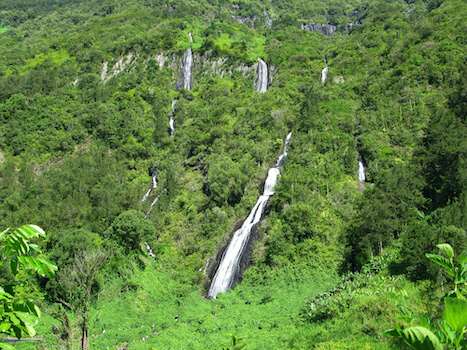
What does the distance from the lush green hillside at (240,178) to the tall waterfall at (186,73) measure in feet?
7.42

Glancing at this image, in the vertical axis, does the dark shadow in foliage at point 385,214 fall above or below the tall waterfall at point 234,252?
above

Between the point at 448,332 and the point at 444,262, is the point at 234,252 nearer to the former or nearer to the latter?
the point at 444,262

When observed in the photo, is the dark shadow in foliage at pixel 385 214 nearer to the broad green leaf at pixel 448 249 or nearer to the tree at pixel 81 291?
the tree at pixel 81 291

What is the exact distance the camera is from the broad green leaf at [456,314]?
251 cm

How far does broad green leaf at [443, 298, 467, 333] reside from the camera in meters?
2.51

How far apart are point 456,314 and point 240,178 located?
4560 centimetres

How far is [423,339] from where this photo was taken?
97.5 inches

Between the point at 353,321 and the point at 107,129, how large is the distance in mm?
72598

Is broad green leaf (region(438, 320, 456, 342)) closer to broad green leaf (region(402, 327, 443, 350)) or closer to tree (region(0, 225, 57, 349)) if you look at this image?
A: broad green leaf (region(402, 327, 443, 350))

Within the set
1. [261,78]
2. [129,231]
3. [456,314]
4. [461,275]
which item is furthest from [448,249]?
[261,78]

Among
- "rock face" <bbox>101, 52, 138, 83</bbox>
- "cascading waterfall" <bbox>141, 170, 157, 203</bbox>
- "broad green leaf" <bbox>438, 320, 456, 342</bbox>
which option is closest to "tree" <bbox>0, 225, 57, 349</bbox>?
"broad green leaf" <bbox>438, 320, 456, 342</bbox>

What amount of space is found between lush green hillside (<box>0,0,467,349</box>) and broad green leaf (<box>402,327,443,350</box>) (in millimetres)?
8452

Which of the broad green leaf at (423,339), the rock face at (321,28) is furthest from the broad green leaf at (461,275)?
the rock face at (321,28)

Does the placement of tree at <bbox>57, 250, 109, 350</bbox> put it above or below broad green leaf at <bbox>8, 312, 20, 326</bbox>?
below
